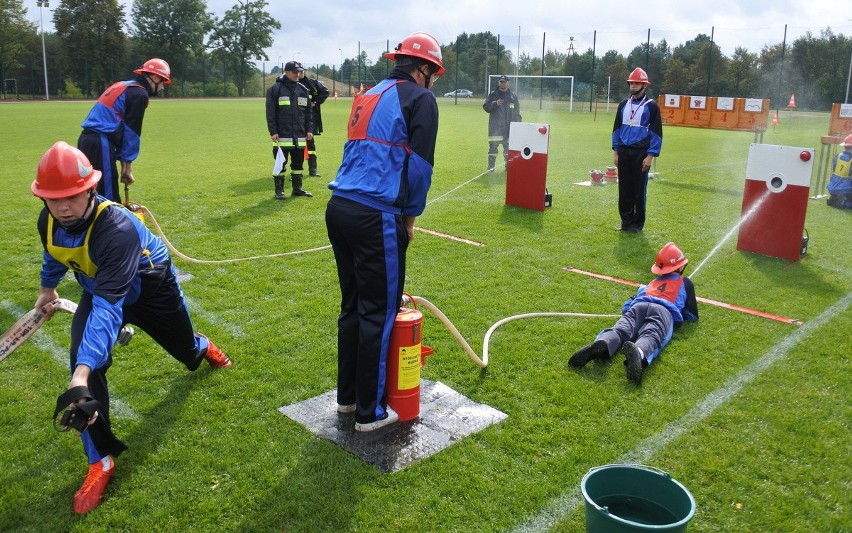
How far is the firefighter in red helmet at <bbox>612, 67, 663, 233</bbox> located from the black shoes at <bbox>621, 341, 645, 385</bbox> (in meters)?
4.98

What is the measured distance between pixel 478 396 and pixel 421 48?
2310 millimetres

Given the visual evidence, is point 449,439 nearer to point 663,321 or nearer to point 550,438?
point 550,438

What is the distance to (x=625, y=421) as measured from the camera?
433 centimetres

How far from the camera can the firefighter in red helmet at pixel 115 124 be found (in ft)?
23.2

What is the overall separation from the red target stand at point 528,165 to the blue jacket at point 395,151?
283 inches

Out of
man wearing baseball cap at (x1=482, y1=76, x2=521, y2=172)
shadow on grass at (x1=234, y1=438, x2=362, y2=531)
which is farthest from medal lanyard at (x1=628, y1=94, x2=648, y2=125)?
shadow on grass at (x1=234, y1=438, x2=362, y2=531)

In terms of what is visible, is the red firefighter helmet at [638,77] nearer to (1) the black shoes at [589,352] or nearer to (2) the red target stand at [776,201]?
(2) the red target stand at [776,201]

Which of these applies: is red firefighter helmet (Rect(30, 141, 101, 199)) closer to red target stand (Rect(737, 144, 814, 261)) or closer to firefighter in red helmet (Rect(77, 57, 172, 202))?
firefighter in red helmet (Rect(77, 57, 172, 202))

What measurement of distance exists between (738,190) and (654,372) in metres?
9.94

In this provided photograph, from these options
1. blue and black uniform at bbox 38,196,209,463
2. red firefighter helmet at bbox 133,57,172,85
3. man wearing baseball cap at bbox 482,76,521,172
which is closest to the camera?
blue and black uniform at bbox 38,196,209,463

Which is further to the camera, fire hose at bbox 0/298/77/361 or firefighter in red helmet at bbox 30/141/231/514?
fire hose at bbox 0/298/77/361

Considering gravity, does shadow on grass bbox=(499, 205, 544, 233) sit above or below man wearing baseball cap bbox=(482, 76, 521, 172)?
below

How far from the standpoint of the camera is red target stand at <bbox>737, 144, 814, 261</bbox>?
7.95m

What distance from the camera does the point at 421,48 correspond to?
3.98 meters
